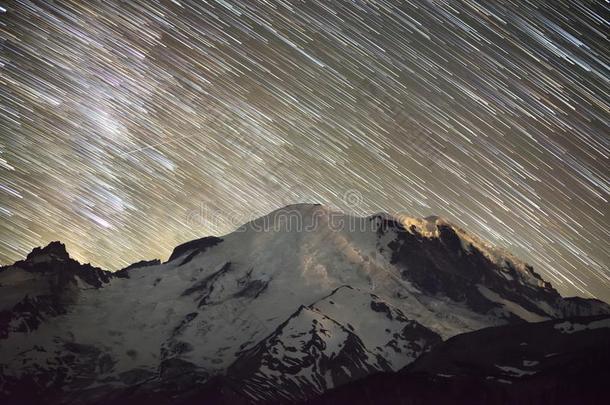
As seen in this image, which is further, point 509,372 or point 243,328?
point 243,328

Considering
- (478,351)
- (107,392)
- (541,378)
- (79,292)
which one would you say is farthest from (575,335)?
(79,292)

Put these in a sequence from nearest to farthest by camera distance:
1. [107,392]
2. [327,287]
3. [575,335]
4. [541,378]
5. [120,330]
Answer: [541,378], [575,335], [107,392], [120,330], [327,287]

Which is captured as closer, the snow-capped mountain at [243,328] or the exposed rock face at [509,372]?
the exposed rock face at [509,372]

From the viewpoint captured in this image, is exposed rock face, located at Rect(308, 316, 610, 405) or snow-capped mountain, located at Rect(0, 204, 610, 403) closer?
exposed rock face, located at Rect(308, 316, 610, 405)

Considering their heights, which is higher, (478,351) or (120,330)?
(478,351)

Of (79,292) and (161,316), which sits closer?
(161,316)

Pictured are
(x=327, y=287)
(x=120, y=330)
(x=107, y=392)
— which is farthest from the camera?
(x=327, y=287)

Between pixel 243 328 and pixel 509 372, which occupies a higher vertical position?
pixel 509 372

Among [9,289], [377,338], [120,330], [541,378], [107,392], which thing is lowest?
[9,289]

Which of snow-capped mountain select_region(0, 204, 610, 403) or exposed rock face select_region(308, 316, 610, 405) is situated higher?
exposed rock face select_region(308, 316, 610, 405)

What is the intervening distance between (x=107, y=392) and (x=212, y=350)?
1299 inches

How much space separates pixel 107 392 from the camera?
130250 mm

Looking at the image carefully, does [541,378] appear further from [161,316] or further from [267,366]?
[161,316]

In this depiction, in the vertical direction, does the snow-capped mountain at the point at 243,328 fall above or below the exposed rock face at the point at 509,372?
below
